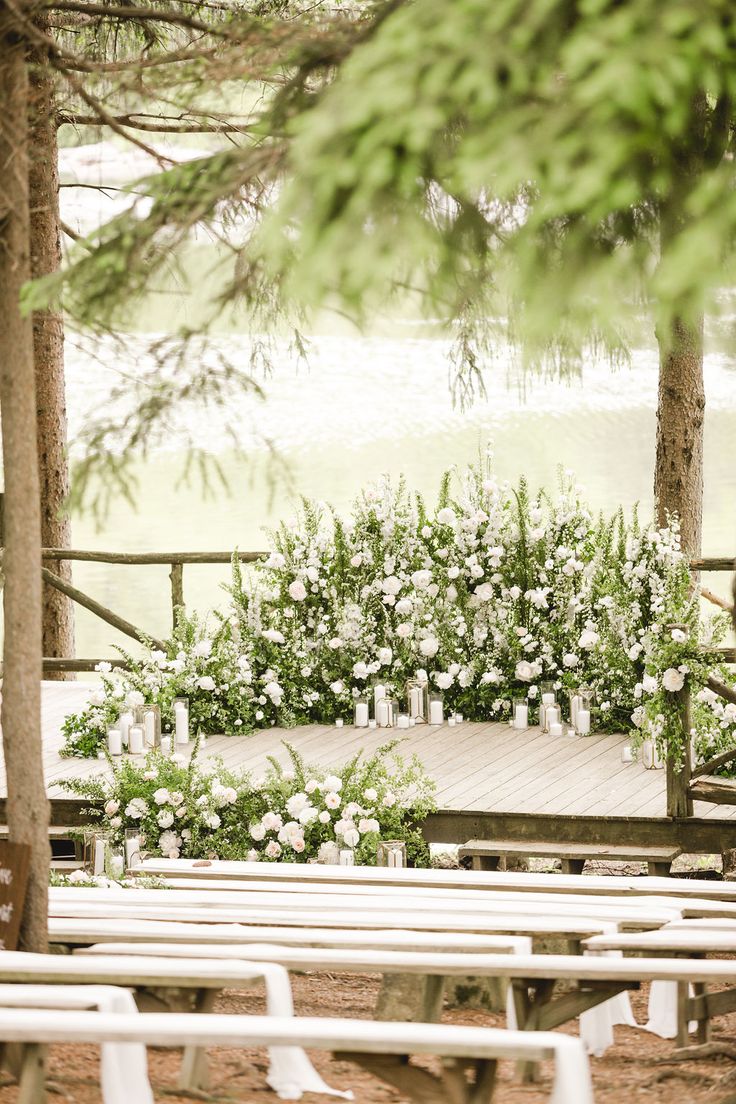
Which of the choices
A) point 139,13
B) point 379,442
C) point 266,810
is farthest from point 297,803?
point 379,442

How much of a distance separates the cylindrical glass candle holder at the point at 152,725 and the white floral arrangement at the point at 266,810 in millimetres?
1268

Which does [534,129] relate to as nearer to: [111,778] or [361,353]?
[111,778]

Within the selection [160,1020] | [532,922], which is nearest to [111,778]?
[532,922]

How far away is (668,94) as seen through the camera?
7.86 feet

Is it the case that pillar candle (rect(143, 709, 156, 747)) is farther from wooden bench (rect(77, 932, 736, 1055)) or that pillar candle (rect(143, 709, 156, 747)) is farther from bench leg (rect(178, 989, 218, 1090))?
bench leg (rect(178, 989, 218, 1090))

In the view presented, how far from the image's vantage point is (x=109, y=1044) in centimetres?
303

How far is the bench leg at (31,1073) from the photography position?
3096mm

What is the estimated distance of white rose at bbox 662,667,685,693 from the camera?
695 centimetres

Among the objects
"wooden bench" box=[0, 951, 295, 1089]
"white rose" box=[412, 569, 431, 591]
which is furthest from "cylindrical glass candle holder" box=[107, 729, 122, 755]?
"wooden bench" box=[0, 951, 295, 1089]

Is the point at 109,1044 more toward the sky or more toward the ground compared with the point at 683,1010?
more toward the sky

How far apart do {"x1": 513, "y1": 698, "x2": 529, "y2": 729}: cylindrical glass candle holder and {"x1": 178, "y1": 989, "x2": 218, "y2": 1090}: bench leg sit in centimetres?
552

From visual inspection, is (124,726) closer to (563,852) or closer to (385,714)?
(385,714)

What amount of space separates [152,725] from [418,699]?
1740mm

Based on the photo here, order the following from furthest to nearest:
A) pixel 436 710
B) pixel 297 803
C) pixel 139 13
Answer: pixel 436 710, pixel 297 803, pixel 139 13
